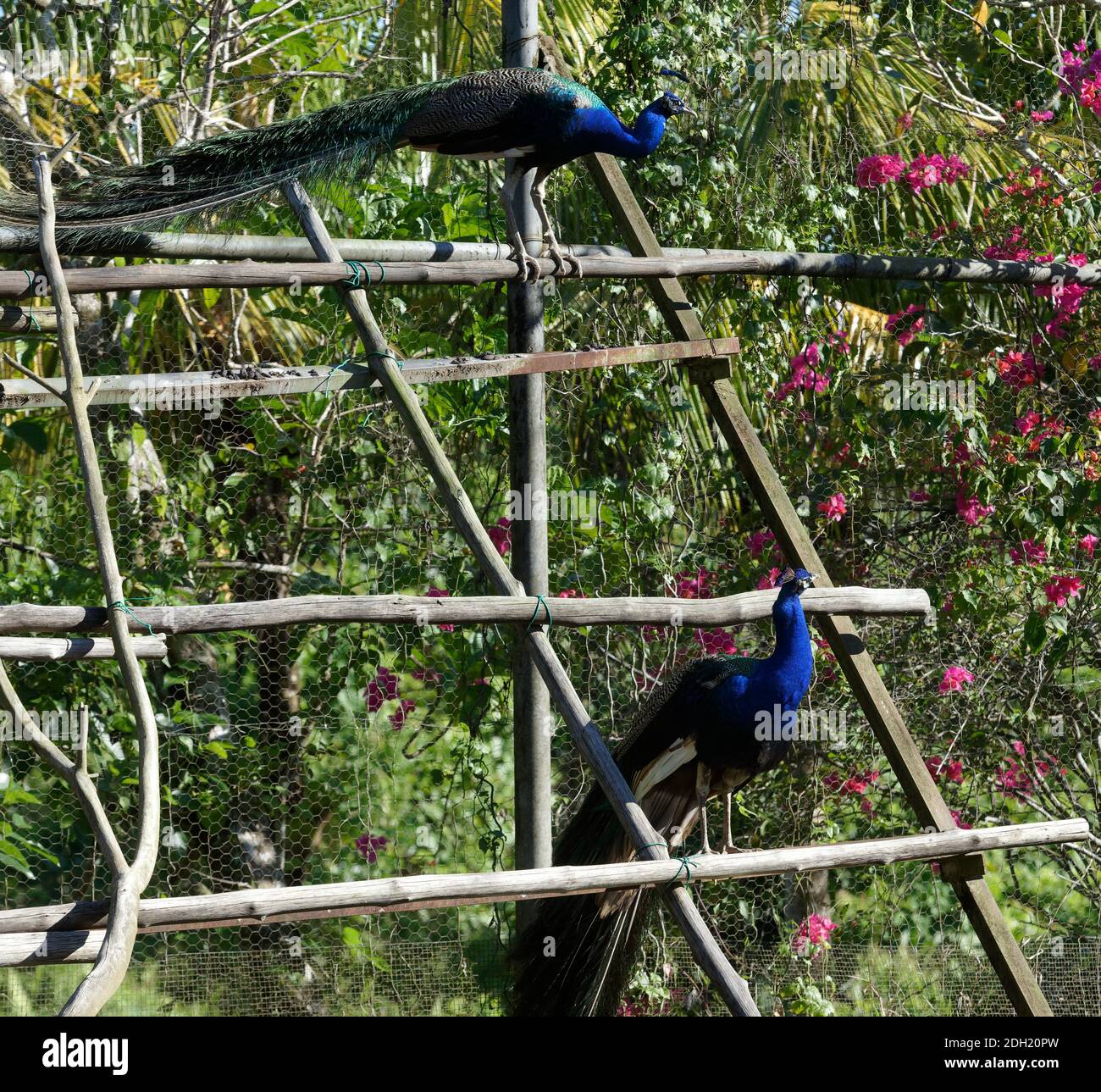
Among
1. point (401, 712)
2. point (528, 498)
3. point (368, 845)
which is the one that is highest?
point (528, 498)

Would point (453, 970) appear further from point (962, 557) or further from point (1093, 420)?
point (1093, 420)

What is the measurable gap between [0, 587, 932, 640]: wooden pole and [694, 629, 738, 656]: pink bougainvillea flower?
98 cm

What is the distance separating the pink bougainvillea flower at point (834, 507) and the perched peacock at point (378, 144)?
1484mm

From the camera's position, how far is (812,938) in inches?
183

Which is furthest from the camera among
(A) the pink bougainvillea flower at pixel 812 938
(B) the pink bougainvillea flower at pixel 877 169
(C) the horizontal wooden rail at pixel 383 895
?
(B) the pink bougainvillea flower at pixel 877 169

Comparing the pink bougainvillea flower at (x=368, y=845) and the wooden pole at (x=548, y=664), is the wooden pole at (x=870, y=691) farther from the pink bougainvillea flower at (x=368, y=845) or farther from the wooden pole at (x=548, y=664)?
the pink bougainvillea flower at (x=368, y=845)

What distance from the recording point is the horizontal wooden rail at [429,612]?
3176 millimetres

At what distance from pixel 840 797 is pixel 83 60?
153 inches

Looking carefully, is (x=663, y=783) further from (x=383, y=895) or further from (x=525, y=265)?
(x=525, y=265)

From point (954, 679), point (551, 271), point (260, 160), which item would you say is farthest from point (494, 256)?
point (954, 679)

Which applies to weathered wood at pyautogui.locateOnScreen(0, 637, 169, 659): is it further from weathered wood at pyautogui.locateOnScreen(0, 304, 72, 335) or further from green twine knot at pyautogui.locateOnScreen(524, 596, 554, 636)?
green twine knot at pyautogui.locateOnScreen(524, 596, 554, 636)

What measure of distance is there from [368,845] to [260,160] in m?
2.18

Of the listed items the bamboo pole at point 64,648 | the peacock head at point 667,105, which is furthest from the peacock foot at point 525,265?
the bamboo pole at point 64,648

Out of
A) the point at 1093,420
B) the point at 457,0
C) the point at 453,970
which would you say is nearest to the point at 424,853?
the point at 453,970
